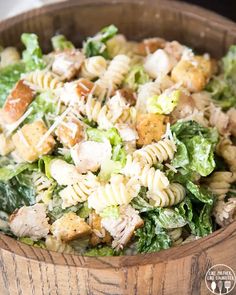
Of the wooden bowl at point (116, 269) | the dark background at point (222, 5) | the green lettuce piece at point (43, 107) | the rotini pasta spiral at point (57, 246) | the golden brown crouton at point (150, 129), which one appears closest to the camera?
the wooden bowl at point (116, 269)

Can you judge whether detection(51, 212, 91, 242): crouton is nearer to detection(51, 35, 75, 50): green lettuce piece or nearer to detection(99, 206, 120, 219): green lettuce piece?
detection(99, 206, 120, 219): green lettuce piece

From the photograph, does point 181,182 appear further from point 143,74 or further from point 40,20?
point 40,20

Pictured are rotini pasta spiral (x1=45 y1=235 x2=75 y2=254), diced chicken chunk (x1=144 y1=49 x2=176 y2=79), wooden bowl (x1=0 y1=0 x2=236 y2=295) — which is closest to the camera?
wooden bowl (x1=0 y1=0 x2=236 y2=295)

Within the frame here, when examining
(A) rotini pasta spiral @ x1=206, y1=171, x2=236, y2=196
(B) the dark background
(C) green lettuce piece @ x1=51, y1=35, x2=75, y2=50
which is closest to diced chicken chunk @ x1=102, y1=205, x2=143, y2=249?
(A) rotini pasta spiral @ x1=206, y1=171, x2=236, y2=196

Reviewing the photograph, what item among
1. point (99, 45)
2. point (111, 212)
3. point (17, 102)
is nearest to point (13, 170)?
point (17, 102)

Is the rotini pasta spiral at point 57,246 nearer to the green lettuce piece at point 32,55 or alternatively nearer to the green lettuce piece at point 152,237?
the green lettuce piece at point 152,237

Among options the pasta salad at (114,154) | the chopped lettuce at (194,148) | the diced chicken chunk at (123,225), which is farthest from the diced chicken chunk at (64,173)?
the chopped lettuce at (194,148)

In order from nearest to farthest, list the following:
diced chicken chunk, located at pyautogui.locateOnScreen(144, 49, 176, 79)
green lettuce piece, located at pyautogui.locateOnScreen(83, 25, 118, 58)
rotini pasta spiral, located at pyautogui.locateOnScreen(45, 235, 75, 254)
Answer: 1. rotini pasta spiral, located at pyautogui.locateOnScreen(45, 235, 75, 254)
2. diced chicken chunk, located at pyautogui.locateOnScreen(144, 49, 176, 79)
3. green lettuce piece, located at pyautogui.locateOnScreen(83, 25, 118, 58)
